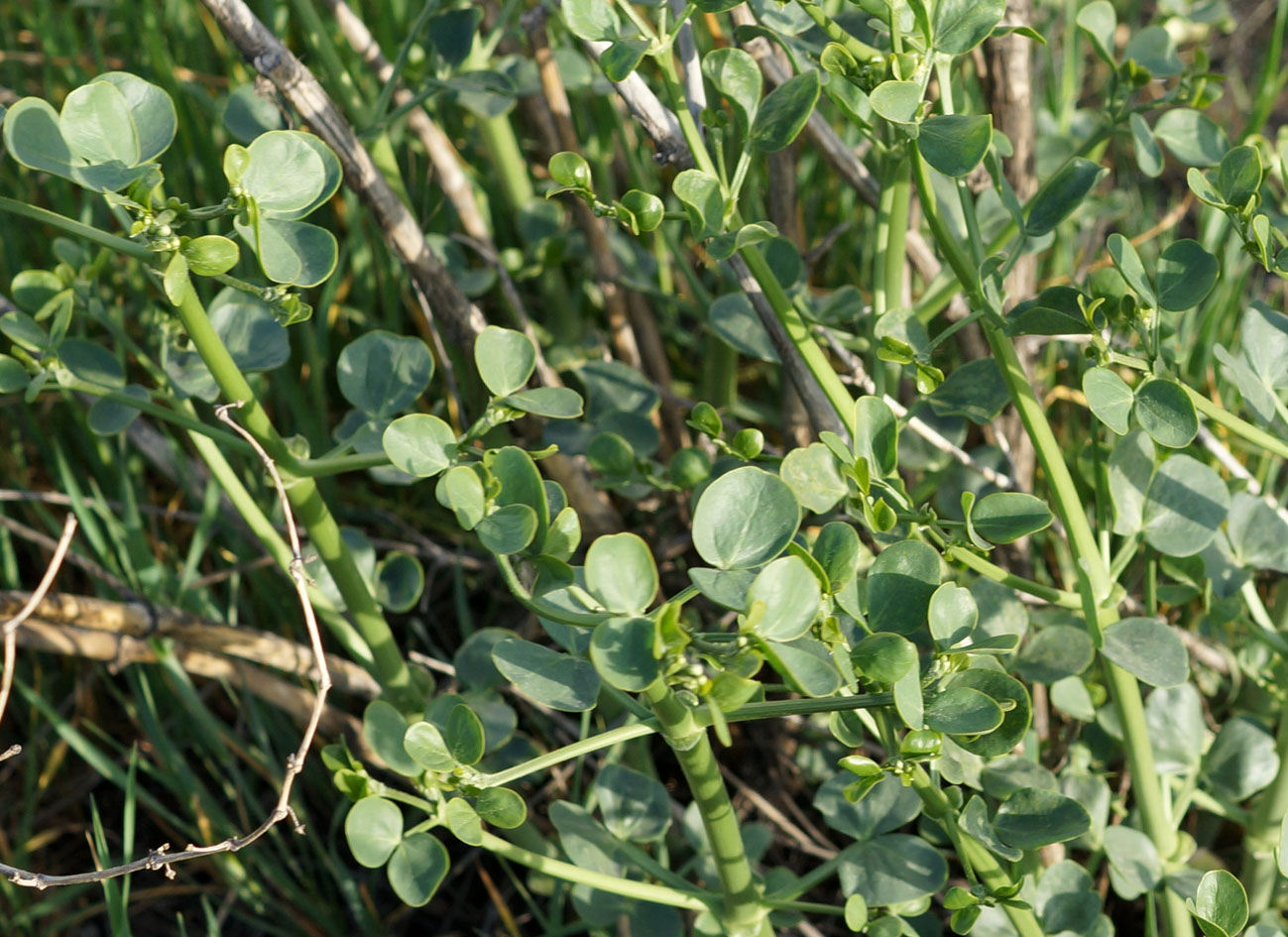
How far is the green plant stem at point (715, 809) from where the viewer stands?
1.84 ft

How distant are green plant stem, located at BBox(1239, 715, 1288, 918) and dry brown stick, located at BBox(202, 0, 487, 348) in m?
0.66

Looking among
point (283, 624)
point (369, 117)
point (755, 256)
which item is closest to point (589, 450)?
point (755, 256)

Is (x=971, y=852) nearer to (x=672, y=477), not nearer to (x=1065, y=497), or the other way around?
(x=1065, y=497)

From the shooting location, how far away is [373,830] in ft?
2.10

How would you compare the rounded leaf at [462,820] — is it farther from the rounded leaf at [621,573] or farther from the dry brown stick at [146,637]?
the dry brown stick at [146,637]

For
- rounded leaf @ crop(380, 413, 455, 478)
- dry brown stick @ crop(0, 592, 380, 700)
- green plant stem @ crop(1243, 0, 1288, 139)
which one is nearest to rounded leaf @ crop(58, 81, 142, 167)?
rounded leaf @ crop(380, 413, 455, 478)

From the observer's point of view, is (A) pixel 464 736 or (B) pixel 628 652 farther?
(A) pixel 464 736

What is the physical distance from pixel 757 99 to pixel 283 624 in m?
0.71

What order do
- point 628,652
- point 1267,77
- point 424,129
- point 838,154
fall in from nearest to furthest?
point 628,652 → point 838,154 → point 424,129 → point 1267,77

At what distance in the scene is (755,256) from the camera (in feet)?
2.26

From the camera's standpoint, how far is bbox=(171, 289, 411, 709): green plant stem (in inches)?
25.2

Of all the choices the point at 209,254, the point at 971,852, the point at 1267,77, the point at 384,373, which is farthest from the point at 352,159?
the point at 1267,77

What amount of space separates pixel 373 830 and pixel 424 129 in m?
0.62

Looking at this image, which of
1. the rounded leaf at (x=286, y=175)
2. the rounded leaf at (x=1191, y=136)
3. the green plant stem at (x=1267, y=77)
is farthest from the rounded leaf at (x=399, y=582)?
the green plant stem at (x=1267, y=77)
